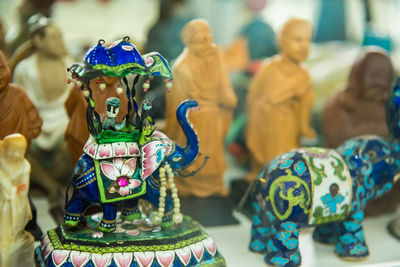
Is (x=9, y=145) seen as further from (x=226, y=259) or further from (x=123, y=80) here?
(x=226, y=259)

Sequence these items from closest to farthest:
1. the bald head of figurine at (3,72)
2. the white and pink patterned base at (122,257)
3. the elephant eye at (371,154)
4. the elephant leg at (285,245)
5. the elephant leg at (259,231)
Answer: the white and pink patterned base at (122,257)
the bald head of figurine at (3,72)
the elephant leg at (285,245)
the elephant leg at (259,231)
the elephant eye at (371,154)

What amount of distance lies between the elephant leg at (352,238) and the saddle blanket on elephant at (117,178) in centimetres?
98

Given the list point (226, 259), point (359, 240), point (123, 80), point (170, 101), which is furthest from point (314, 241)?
point (123, 80)

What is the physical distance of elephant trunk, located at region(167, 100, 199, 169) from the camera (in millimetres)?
2307

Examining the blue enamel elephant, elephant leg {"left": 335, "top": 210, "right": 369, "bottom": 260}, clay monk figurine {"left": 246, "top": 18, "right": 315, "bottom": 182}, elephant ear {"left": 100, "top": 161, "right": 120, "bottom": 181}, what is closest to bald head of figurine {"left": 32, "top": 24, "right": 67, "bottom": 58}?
clay monk figurine {"left": 246, "top": 18, "right": 315, "bottom": 182}

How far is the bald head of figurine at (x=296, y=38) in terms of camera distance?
3297 mm

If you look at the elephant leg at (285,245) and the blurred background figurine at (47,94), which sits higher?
the blurred background figurine at (47,94)

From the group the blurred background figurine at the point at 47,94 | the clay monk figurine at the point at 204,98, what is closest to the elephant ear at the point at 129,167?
the clay monk figurine at the point at 204,98

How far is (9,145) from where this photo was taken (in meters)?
2.06

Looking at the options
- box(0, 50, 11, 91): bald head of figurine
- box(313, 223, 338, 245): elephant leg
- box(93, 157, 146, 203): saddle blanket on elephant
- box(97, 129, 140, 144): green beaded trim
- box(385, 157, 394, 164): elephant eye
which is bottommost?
box(313, 223, 338, 245): elephant leg

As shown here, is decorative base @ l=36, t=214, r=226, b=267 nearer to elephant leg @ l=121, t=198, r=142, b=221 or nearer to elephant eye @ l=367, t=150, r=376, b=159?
elephant leg @ l=121, t=198, r=142, b=221

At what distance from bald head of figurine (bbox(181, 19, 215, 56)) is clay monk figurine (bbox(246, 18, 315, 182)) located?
483mm

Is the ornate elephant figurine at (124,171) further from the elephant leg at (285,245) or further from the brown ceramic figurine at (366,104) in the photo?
the brown ceramic figurine at (366,104)

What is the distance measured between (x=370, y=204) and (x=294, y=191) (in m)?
0.97
